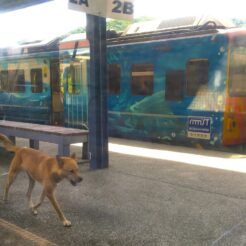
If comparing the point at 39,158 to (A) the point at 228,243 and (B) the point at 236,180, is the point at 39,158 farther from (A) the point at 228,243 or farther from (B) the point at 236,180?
(B) the point at 236,180

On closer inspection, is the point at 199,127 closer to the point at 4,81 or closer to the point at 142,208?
the point at 142,208

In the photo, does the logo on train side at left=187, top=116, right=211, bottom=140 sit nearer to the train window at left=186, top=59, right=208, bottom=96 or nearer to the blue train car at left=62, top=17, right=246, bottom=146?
the blue train car at left=62, top=17, right=246, bottom=146

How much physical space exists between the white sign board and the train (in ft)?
10.3

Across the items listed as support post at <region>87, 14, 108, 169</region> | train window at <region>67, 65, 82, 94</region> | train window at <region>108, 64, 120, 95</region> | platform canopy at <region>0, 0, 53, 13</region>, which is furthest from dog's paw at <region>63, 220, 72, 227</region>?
train window at <region>67, 65, 82, 94</region>

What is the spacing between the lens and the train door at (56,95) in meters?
14.0

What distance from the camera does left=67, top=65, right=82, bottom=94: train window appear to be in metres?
12.7

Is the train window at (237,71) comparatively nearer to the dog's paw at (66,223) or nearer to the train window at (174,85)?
the train window at (174,85)

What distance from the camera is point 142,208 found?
5250 millimetres

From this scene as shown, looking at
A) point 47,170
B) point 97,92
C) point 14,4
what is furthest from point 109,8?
point 47,170

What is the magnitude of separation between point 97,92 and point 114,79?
450 cm

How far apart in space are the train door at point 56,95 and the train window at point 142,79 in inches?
141

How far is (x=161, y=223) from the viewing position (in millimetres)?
4676

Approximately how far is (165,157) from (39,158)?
14.4 feet

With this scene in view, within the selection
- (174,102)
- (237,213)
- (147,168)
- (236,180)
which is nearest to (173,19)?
(174,102)
